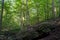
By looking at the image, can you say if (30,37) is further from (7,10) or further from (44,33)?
(7,10)

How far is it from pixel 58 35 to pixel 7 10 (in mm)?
17017

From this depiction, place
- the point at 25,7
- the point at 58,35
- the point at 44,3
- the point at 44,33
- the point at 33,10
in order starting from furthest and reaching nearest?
the point at 33,10 < the point at 44,3 < the point at 25,7 < the point at 44,33 < the point at 58,35

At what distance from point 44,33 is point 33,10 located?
20.2 m

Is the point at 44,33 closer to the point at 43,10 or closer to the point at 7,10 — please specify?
the point at 7,10

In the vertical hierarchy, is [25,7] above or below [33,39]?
above

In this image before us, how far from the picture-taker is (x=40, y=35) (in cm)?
961

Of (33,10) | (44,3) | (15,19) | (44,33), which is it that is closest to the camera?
(44,33)

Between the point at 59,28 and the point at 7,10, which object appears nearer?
the point at 59,28

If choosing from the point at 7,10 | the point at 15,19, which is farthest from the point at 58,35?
the point at 15,19

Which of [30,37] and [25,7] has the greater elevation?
[25,7]

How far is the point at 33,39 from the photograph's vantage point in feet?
30.2

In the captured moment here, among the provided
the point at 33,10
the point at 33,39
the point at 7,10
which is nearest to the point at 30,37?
the point at 33,39

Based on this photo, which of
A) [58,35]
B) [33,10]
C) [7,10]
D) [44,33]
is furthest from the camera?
[33,10]

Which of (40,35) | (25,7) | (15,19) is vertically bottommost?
(15,19)
